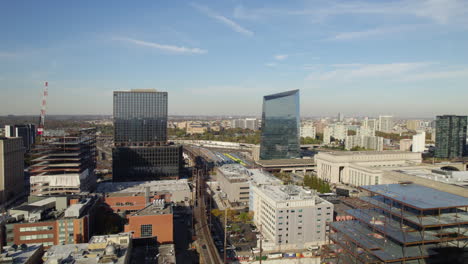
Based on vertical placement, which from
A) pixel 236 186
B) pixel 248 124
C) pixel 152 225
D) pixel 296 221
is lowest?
pixel 296 221

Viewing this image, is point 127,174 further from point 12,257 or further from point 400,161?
point 400,161

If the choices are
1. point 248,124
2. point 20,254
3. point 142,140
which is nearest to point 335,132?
point 248,124

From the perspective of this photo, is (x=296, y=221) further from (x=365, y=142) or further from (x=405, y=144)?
(x=405, y=144)

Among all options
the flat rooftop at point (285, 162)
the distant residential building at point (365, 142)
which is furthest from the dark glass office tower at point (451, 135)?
the flat rooftop at point (285, 162)

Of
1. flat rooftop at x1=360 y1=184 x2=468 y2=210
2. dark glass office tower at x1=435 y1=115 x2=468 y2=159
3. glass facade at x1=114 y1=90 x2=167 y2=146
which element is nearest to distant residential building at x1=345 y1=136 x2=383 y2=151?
dark glass office tower at x1=435 y1=115 x2=468 y2=159

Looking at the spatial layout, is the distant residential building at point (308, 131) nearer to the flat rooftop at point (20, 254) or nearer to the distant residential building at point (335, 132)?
the distant residential building at point (335, 132)

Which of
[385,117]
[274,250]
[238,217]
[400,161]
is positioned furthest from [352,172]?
[385,117]
